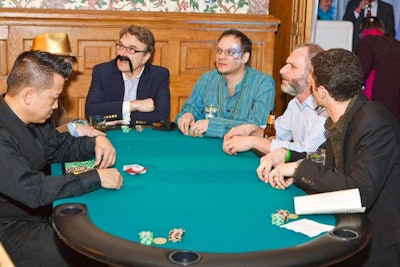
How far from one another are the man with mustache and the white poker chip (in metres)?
0.61

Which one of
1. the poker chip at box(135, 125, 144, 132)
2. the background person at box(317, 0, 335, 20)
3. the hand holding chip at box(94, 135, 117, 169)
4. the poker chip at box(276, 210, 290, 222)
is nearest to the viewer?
the poker chip at box(276, 210, 290, 222)

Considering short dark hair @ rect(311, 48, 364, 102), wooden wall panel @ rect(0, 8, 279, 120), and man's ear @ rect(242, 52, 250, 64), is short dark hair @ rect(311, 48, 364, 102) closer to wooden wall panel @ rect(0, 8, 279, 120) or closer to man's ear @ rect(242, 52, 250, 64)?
man's ear @ rect(242, 52, 250, 64)

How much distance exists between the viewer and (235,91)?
4594 mm

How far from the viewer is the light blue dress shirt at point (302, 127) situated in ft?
12.2

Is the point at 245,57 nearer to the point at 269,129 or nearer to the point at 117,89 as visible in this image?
the point at 269,129

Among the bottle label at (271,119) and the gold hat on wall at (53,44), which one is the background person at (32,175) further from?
the gold hat on wall at (53,44)

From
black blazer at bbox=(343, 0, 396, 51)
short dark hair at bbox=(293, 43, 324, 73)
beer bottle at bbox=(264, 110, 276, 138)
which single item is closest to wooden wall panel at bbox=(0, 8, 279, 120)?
beer bottle at bbox=(264, 110, 276, 138)

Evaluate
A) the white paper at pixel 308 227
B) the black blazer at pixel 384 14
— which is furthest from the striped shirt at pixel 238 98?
the black blazer at pixel 384 14

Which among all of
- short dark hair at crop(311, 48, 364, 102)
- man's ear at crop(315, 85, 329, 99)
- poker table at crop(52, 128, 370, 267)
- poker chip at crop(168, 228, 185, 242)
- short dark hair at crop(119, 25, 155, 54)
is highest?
short dark hair at crop(311, 48, 364, 102)

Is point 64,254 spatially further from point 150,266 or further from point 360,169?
point 360,169

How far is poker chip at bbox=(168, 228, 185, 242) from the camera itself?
90.5 inches

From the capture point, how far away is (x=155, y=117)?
15.6ft

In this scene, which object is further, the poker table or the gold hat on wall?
the gold hat on wall

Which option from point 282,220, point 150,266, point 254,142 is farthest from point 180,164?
point 150,266
